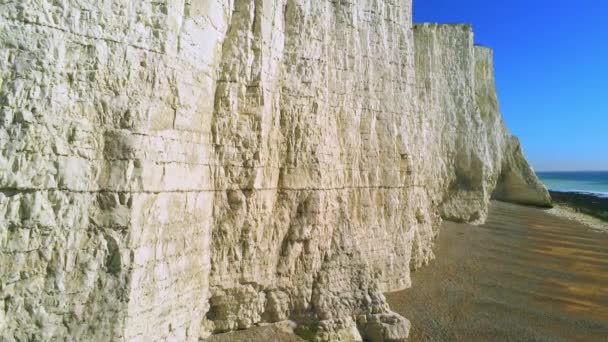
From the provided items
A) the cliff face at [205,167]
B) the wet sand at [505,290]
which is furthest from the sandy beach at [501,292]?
the cliff face at [205,167]

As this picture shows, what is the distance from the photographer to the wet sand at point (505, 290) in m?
9.46

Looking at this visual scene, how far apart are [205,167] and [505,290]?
32.2ft

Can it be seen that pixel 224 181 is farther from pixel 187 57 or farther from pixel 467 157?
pixel 467 157

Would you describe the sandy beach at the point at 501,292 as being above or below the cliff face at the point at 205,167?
below

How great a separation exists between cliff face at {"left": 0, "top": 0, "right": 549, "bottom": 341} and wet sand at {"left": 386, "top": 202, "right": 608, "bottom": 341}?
990mm

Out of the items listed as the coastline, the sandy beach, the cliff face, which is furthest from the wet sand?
the coastline

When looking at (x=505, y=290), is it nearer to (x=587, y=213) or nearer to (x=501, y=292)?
(x=501, y=292)

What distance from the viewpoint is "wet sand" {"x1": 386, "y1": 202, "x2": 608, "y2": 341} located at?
Answer: 31.0 ft

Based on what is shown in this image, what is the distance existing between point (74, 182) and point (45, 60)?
128 cm

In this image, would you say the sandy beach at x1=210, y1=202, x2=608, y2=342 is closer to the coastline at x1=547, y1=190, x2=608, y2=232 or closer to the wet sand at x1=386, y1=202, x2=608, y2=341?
the wet sand at x1=386, y1=202, x2=608, y2=341

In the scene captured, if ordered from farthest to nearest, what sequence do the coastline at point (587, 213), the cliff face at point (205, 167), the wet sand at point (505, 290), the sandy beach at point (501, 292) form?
1. the coastline at point (587, 213)
2. the wet sand at point (505, 290)
3. the sandy beach at point (501, 292)
4. the cliff face at point (205, 167)

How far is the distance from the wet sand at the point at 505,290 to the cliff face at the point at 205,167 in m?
0.99

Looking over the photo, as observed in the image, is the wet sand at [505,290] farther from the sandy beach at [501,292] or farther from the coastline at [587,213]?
the coastline at [587,213]

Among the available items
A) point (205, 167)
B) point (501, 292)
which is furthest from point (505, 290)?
point (205, 167)
